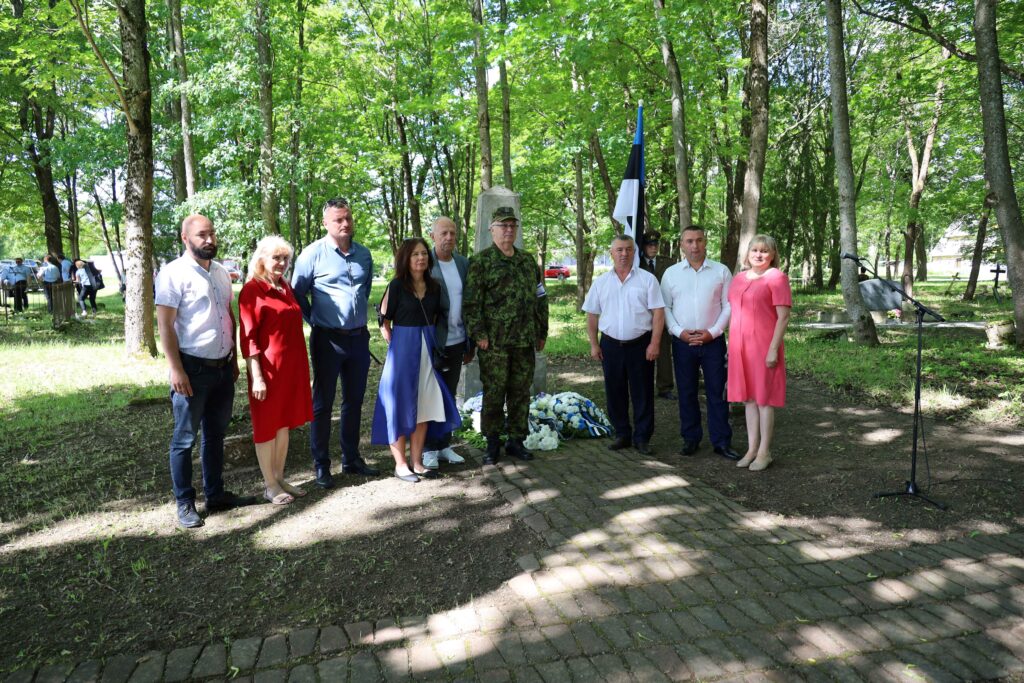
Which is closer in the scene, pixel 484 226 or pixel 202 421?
pixel 202 421

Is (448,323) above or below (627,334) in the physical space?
above

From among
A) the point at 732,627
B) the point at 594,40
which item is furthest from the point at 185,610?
the point at 594,40

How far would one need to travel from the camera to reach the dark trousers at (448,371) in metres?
5.21

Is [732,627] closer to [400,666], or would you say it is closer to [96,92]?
[400,666]

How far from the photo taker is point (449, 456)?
5.47 meters

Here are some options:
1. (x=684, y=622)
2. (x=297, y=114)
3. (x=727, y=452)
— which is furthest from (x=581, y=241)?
(x=684, y=622)

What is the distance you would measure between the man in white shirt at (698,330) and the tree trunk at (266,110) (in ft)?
40.9

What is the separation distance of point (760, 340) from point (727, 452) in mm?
1070

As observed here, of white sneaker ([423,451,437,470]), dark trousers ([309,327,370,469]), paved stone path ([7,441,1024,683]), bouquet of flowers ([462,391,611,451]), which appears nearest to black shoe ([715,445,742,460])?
bouquet of flowers ([462,391,611,451])

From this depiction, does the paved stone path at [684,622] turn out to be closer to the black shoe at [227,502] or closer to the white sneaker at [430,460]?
the white sneaker at [430,460]

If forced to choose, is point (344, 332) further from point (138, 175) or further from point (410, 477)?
point (138, 175)

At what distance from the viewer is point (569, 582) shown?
11.1ft

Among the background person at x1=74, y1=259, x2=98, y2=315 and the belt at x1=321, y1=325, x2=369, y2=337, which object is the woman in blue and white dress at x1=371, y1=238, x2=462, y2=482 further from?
the background person at x1=74, y1=259, x2=98, y2=315

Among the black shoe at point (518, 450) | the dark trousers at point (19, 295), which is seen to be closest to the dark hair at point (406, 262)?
the black shoe at point (518, 450)
